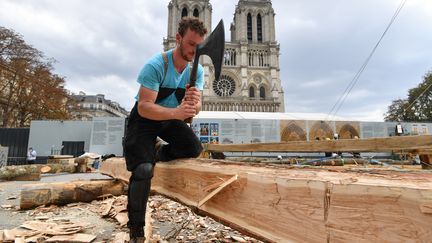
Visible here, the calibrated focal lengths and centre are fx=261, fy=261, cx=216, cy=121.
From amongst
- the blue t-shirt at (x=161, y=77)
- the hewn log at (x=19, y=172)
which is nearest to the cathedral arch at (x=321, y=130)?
the hewn log at (x=19, y=172)

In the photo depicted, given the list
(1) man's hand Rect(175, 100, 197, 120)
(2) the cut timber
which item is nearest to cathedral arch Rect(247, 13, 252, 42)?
(1) man's hand Rect(175, 100, 197, 120)

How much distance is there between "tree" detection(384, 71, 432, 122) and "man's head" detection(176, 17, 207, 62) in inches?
1396

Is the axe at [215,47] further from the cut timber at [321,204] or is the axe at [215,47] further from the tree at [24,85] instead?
the tree at [24,85]

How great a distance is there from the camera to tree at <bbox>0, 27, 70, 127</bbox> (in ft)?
63.8

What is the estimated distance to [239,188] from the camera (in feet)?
4.66

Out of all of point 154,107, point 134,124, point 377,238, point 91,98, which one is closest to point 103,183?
point 134,124

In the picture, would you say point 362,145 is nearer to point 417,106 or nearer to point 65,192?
point 65,192

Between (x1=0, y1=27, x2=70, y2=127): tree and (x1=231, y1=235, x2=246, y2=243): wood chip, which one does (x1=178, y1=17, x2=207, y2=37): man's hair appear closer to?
(x1=231, y1=235, x2=246, y2=243): wood chip

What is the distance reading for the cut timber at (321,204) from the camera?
813 mm

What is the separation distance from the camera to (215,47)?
1838 millimetres

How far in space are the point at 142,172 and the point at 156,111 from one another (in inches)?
18.4

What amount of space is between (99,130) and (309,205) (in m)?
19.6

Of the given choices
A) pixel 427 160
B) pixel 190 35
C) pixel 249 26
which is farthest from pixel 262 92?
pixel 190 35

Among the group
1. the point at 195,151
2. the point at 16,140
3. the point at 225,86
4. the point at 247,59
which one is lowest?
the point at 195,151
